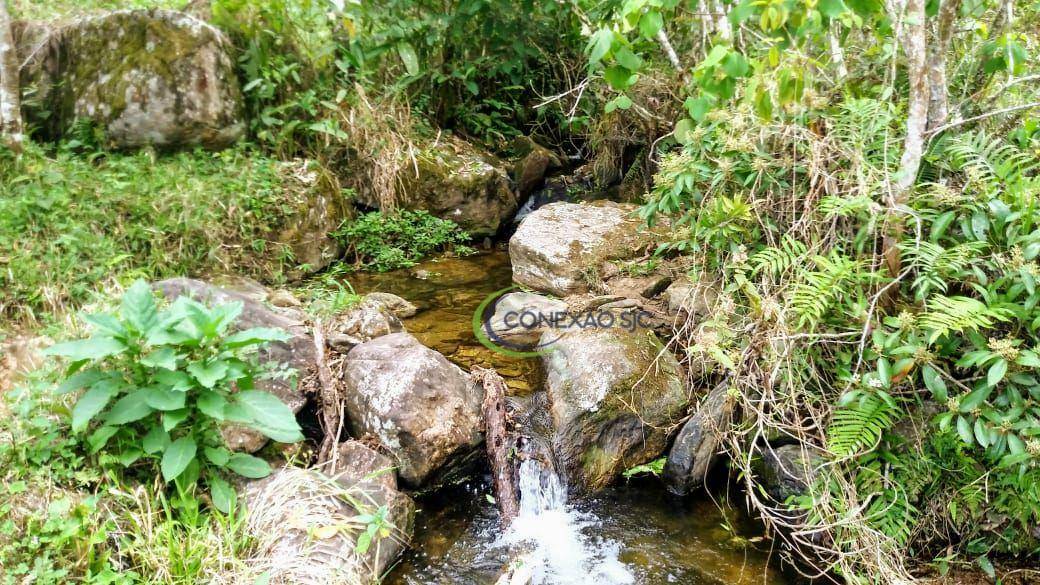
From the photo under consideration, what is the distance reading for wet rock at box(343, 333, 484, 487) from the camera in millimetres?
3721

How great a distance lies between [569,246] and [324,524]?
358 centimetres

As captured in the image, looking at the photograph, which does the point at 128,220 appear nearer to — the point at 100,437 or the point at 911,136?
the point at 100,437

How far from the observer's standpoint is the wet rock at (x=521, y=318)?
511 cm

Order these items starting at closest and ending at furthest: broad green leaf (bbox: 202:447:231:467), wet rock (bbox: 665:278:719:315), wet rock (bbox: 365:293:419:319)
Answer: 1. broad green leaf (bbox: 202:447:231:467)
2. wet rock (bbox: 665:278:719:315)
3. wet rock (bbox: 365:293:419:319)

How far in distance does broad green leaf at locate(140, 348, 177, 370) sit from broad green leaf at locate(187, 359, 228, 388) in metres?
0.08

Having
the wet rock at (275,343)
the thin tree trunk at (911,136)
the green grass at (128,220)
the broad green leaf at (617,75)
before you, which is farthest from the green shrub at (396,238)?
the thin tree trunk at (911,136)

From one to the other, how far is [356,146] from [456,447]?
13.2 feet

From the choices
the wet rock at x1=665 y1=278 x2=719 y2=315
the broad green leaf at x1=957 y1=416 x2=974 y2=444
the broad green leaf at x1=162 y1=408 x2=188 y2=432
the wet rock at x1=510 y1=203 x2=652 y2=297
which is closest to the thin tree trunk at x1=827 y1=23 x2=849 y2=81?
the wet rock at x1=665 y1=278 x2=719 y2=315

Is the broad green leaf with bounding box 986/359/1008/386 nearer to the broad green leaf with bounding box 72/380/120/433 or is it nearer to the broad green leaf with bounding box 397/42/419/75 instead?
the broad green leaf with bounding box 72/380/120/433

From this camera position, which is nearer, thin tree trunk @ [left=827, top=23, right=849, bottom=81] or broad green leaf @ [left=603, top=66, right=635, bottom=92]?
broad green leaf @ [left=603, top=66, right=635, bottom=92]

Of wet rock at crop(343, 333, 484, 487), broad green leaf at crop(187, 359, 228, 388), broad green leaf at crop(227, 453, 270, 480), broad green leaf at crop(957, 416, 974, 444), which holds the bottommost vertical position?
wet rock at crop(343, 333, 484, 487)

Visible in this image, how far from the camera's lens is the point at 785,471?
10.9 feet

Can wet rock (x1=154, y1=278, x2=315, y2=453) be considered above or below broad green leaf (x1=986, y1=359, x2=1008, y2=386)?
below

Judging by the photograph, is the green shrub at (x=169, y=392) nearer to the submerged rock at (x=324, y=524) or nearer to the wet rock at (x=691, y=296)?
the submerged rock at (x=324, y=524)
